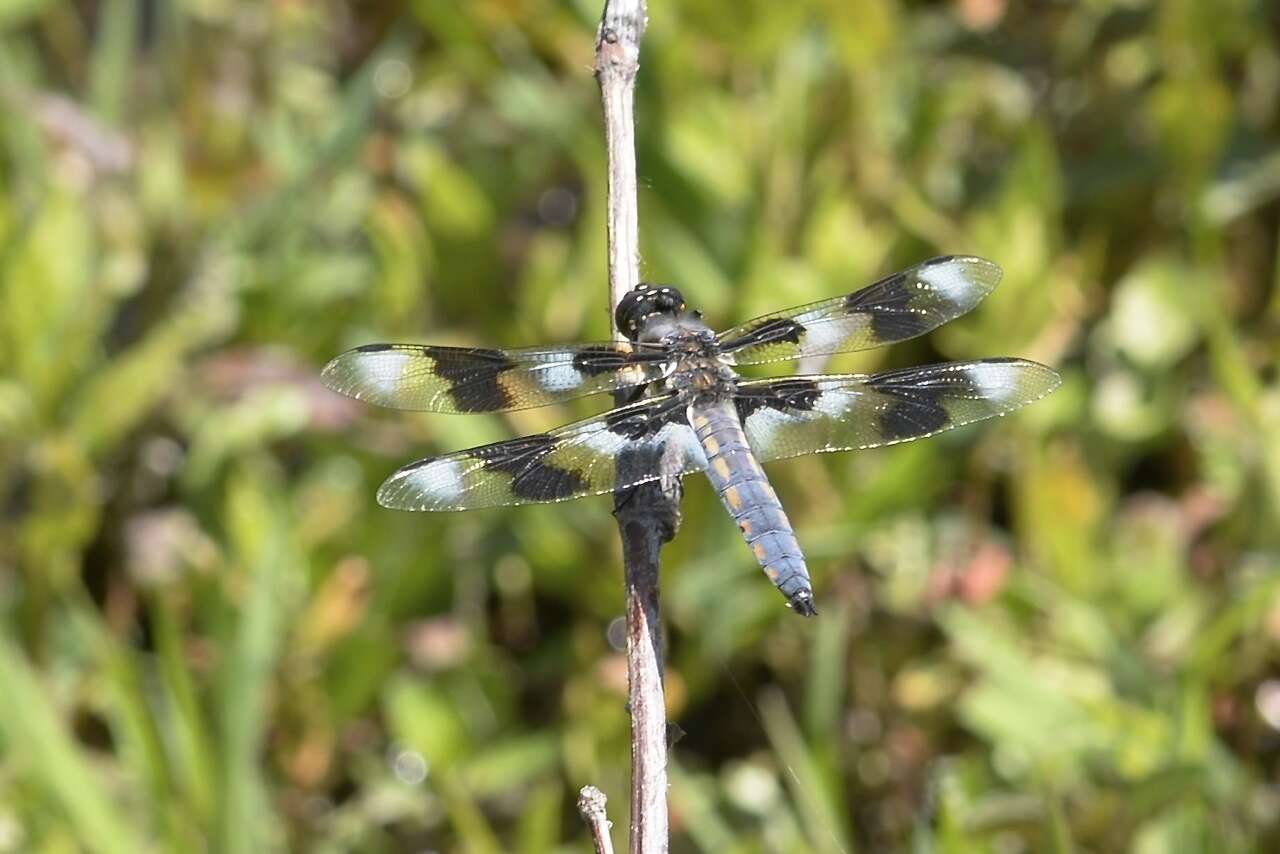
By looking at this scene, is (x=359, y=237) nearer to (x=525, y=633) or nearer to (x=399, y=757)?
(x=525, y=633)

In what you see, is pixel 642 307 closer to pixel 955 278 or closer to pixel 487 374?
pixel 487 374

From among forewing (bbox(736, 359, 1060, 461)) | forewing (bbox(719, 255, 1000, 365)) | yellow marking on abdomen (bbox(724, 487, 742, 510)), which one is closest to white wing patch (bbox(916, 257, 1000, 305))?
forewing (bbox(719, 255, 1000, 365))

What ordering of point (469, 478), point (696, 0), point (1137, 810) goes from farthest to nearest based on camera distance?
point (696, 0) < point (1137, 810) < point (469, 478)

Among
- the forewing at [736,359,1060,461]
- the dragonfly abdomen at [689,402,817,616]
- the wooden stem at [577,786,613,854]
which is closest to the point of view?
the wooden stem at [577,786,613,854]

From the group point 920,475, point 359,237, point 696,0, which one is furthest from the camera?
point 359,237

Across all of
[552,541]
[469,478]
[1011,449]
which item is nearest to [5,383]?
[552,541]

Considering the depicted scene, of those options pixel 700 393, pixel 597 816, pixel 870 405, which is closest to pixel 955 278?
pixel 870 405

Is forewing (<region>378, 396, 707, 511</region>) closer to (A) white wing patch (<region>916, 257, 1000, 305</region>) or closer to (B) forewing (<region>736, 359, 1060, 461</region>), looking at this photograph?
(B) forewing (<region>736, 359, 1060, 461</region>)
